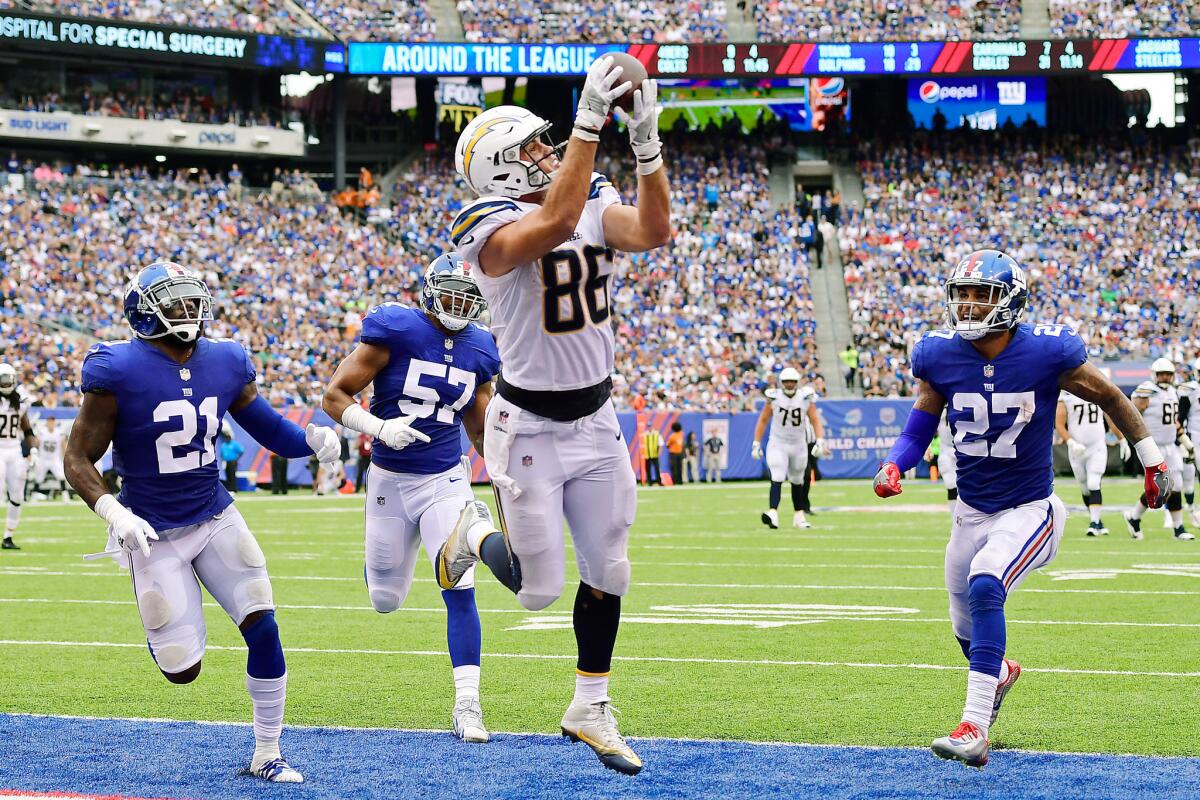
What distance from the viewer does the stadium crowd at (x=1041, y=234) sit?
110 feet

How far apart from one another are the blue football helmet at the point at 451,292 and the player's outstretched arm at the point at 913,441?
192cm

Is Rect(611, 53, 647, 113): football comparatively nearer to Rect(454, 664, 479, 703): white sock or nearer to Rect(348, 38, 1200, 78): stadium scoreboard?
Rect(454, 664, 479, 703): white sock

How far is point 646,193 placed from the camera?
188 inches

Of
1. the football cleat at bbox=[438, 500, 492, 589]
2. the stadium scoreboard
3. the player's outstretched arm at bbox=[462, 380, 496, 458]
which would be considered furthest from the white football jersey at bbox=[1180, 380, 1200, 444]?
the stadium scoreboard

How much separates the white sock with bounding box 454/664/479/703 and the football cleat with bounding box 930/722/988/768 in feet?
6.25

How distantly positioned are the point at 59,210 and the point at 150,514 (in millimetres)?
28241

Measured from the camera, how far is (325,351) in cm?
3044

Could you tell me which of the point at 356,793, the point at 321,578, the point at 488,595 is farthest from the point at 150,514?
the point at 321,578

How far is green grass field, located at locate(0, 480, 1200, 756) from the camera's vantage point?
6.42 meters

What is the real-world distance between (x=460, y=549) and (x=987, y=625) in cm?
194

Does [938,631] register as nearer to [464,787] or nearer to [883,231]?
[464,787]

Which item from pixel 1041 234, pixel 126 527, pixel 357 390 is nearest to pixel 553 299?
pixel 126 527

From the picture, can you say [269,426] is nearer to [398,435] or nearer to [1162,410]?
[398,435]

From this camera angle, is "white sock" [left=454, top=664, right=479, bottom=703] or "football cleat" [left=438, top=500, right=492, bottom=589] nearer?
"football cleat" [left=438, top=500, right=492, bottom=589]
